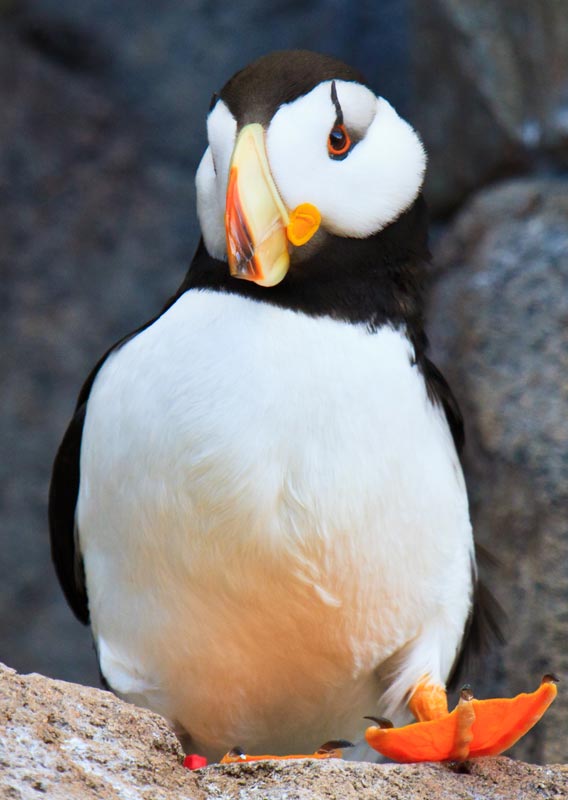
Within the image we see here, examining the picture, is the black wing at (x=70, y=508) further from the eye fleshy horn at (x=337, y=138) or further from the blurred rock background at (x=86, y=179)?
the blurred rock background at (x=86, y=179)

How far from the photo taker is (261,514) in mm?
2219

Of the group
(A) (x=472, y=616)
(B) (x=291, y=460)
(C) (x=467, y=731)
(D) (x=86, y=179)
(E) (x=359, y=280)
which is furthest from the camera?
(D) (x=86, y=179)

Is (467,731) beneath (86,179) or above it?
beneath

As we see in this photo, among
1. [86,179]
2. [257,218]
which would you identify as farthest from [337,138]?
[86,179]

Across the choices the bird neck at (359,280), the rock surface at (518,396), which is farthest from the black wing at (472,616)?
the rock surface at (518,396)

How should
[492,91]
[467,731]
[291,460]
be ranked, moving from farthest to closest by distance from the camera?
[492,91] → [291,460] → [467,731]

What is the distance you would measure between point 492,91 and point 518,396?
1.01 m

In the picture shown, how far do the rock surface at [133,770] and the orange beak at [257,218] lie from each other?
71 cm

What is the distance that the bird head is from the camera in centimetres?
215

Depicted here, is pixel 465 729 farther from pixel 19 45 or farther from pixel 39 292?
pixel 19 45

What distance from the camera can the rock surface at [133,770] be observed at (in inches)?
68.2

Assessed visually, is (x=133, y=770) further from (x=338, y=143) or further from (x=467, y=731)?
(x=338, y=143)

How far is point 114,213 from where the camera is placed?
4.88 metres

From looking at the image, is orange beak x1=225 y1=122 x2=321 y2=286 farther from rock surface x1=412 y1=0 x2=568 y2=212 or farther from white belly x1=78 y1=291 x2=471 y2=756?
rock surface x1=412 y1=0 x2=568 y2=212
